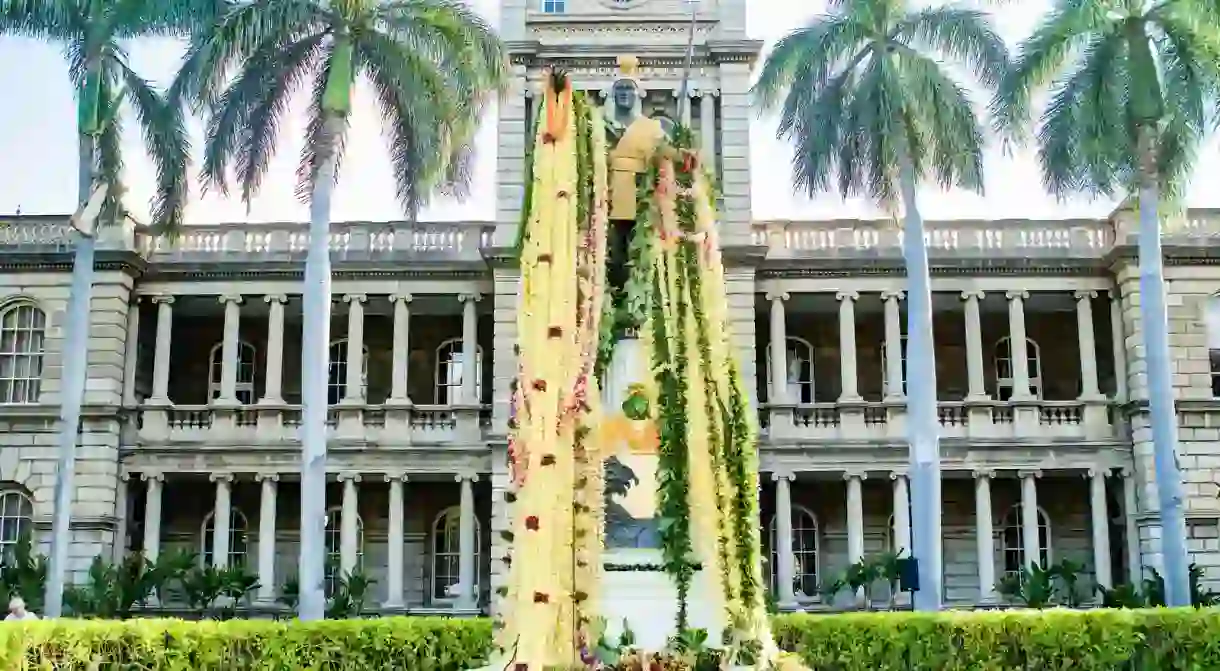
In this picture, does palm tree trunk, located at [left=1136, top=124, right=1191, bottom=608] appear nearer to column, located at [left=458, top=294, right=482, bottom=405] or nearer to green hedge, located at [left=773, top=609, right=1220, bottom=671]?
green hedge, located at [left=773, top=609, right=1220, bottom=671]

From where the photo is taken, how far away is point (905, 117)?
23.5 metres

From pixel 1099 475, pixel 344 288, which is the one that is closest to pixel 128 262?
pixel 344 288

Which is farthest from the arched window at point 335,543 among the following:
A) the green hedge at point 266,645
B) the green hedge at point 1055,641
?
the green hedge at point 1055,641

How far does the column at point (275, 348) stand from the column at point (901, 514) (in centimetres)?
1365

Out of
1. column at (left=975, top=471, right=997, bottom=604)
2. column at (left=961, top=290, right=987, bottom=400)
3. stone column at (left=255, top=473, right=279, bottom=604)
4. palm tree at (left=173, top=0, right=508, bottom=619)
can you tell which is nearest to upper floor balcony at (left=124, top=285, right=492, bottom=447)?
stone column at (left=255, top=473, right=279, bottom=604)

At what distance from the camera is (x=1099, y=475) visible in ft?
98.4

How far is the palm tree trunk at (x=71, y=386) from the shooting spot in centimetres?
2397

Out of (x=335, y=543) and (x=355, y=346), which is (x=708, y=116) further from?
(x=335, y=543)

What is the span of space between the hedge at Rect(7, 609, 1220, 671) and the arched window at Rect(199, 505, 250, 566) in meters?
18.6

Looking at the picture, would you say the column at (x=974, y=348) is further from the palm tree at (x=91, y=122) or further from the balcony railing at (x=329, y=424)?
the palm tree at (x=91, y=122)

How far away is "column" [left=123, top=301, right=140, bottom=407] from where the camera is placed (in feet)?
102

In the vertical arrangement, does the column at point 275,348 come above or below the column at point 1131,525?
above

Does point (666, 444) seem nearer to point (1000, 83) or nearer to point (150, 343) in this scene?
point (1000, 83)

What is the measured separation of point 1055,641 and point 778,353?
1727 centimetres
